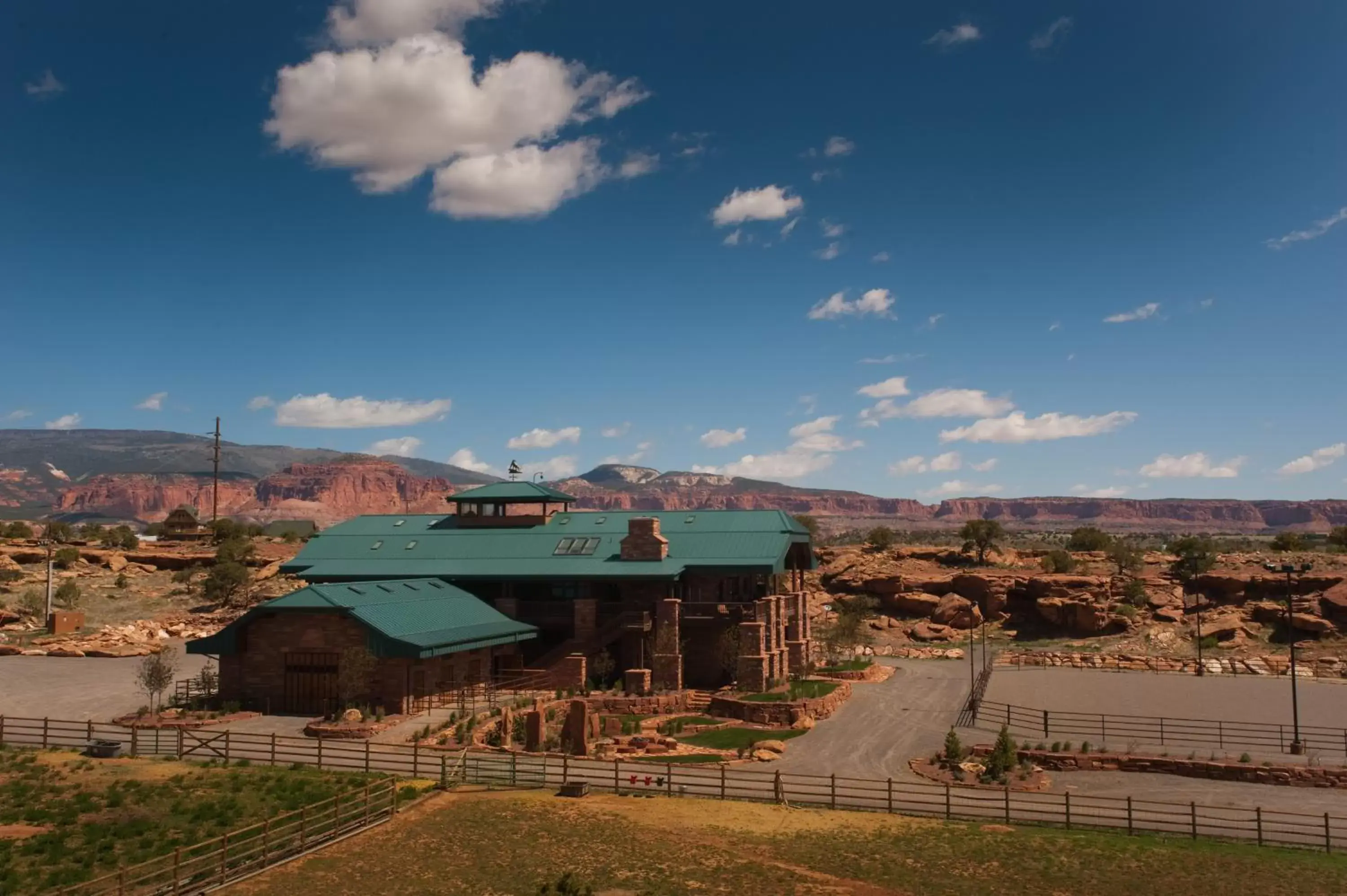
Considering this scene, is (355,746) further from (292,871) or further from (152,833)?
(292,871)

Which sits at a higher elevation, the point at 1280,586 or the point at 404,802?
the point at 1280,586

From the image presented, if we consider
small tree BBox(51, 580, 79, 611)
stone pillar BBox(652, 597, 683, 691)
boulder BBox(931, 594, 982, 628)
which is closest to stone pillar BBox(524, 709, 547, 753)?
stone pillar BBox(652, 597, 683, 691)

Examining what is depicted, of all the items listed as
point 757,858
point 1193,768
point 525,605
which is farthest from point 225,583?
point 1193,768

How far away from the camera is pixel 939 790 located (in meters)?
31.6

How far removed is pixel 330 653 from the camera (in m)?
Answer: 43.3

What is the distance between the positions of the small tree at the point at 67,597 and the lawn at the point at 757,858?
5755 cm

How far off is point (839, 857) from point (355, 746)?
59.5ft

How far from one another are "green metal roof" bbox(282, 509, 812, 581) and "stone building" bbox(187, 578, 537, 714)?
34.6 ft

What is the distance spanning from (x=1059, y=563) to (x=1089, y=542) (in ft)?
65.5

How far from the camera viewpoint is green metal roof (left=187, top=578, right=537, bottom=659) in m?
42.5

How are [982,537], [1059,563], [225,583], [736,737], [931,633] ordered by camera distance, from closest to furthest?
[736,737], [225,583], [931,633], [1059,563], [982,537]

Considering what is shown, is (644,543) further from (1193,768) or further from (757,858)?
(757,858)

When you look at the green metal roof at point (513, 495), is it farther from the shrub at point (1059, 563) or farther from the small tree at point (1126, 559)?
the small tree at point (1126, 559)

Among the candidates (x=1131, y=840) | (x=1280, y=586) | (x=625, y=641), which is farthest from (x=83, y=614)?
(x=1280, y=586)
